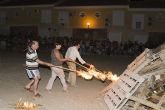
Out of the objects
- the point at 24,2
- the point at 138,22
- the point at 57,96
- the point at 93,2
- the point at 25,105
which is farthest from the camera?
the point at 24,2

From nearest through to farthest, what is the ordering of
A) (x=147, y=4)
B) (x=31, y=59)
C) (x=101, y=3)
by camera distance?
(x=31, y=59), (x=147, y=4), (x=101, y=3)

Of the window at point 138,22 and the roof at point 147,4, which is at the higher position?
the roof at point 147,4

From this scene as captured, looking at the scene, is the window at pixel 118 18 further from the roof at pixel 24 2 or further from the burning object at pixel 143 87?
the burning object at pixel 143 87

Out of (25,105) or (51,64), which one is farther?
(51,64)

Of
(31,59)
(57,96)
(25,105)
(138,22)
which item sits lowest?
(57,96)

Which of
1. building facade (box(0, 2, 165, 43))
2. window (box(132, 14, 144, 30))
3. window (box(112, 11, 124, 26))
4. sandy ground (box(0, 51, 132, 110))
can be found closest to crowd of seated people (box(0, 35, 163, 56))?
building facade (box(0, 2, 165, 43))

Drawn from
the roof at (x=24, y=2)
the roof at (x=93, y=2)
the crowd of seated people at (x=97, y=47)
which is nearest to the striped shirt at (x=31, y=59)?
the crowd of seated people at (x=97, y=47)

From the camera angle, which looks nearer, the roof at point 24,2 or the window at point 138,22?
the window at point 138,22

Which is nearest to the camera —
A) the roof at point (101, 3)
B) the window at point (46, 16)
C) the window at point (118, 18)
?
the window at point (118, 18)

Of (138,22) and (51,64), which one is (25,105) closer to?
(51,64)

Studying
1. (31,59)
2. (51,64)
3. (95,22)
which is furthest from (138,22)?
(31,59)

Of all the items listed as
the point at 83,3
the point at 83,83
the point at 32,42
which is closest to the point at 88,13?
the point at 83,3

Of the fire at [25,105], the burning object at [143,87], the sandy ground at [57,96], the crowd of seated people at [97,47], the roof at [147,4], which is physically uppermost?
the roof at [147,4]

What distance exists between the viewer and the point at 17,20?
5869 centimetres
